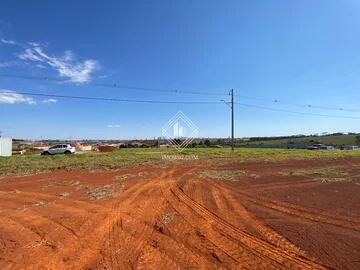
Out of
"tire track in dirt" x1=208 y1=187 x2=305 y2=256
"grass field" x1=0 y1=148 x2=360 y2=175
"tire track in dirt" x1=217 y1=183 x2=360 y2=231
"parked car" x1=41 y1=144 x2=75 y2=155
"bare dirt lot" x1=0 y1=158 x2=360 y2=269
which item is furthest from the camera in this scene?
"parked car" x1=41 y1=144 x2=75 y2=155

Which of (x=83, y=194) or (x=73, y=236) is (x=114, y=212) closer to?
(x=73, y=236)

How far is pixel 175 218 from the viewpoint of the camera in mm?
7645

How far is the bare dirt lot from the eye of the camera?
5.09 metres

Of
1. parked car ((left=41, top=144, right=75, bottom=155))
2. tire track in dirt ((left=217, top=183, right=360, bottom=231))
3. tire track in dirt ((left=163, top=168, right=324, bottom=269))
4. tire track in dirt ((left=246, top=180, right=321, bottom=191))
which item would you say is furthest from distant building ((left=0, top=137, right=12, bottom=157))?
tire track in dirt ((left=163, top=168, right=324, bottom=269))

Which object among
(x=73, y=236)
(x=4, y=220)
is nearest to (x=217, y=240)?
(x=73, y=236)

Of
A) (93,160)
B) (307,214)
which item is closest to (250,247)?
(307,214)

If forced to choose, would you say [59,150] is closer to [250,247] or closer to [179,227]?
[179,227]

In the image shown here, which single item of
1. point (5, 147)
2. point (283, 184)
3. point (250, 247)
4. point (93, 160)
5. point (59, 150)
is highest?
point (5, 147)

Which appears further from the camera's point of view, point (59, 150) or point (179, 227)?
point (59, 150)

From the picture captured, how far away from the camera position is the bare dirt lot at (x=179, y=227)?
5090 mm

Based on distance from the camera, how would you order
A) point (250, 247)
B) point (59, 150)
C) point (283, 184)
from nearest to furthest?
point (250, 247)
point (283, 184)
point (59, 150)

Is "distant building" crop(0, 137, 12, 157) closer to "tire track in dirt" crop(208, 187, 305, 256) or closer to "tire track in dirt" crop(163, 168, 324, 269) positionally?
"tire track in dirt" crop(208, 187, 305, 256)

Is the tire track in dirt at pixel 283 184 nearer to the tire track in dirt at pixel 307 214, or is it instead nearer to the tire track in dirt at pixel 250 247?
the tire track in dirt at pixel 307 214

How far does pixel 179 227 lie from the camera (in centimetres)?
689
